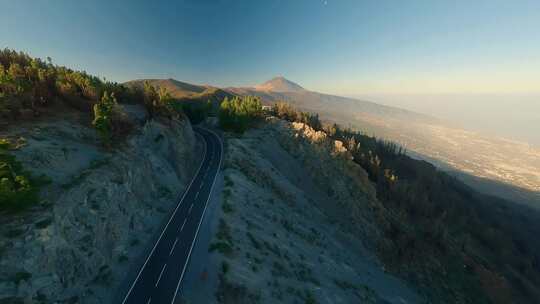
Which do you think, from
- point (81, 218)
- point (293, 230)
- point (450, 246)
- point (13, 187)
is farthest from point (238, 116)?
point (450, 246)

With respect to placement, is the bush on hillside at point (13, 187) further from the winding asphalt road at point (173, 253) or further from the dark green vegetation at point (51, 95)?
the dark green vegetation at point (51, 95)

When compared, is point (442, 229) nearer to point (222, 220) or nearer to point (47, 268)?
point (222, 220)

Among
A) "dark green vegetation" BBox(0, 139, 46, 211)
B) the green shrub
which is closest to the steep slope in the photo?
"dark green vegetation" BBox(0, 139, 46, 211)

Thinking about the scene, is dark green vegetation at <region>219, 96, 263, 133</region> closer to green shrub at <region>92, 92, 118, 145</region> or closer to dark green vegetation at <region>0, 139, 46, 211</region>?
green shrub at <region>92, 92, 118, 145</region>

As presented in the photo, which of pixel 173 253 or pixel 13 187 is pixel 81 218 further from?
pixel 173 253

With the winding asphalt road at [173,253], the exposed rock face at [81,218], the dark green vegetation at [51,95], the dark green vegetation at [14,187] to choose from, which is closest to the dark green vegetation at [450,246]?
the winding asphalt road at [173,253]

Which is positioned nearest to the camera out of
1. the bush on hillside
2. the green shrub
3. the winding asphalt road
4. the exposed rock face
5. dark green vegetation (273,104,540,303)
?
the exposed rock face

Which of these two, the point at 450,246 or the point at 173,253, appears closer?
the point at 173,253
